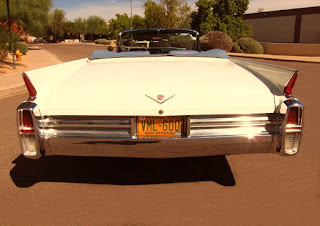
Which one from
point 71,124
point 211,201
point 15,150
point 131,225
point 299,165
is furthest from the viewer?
point 15,150

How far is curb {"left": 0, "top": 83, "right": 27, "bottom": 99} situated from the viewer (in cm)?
874

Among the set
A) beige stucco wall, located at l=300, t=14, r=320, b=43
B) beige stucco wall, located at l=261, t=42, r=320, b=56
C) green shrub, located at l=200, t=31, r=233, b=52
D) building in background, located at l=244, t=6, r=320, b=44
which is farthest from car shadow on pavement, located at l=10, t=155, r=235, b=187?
building in background, located at l=244, t=6, r=320, b=44

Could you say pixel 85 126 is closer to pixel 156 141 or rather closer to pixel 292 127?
pixel 156 141

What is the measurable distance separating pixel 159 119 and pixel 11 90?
7752 mm

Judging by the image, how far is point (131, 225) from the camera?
102 inches

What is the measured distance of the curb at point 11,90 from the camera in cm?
874

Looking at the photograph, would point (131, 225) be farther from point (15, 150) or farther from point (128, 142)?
point (15, 150)

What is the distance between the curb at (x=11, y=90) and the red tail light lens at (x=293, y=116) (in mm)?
7825

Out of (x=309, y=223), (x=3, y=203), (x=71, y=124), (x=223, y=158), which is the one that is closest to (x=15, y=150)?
(x=3, y=203)

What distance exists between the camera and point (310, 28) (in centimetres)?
4088

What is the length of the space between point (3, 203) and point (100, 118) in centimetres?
125

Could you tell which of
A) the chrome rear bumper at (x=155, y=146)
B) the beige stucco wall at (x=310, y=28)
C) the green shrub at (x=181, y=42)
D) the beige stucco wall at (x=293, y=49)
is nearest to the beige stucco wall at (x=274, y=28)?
the beige stucco wall at (x=310, y=28)

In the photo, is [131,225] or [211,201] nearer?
[131,225]

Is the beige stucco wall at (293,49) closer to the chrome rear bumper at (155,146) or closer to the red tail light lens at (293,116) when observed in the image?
the red tail light lens at (293,116)
